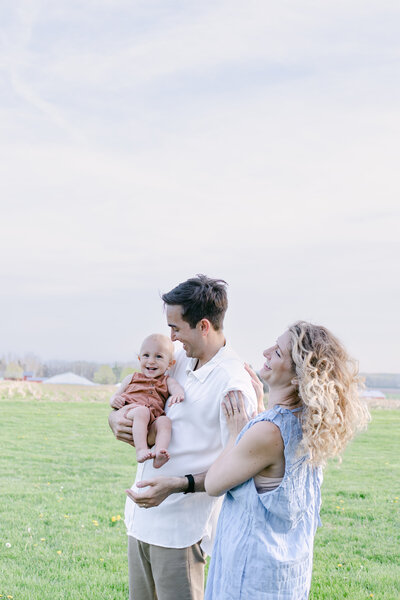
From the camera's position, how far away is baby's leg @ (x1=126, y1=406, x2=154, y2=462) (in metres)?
3.11

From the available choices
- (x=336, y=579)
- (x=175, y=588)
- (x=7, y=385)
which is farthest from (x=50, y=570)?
(x=7, y=385)

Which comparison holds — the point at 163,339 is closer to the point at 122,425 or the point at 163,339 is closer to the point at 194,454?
the point at 122,425

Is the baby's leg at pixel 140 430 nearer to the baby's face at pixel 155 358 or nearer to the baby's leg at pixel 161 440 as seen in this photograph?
the baby's leg at pixel 161 440

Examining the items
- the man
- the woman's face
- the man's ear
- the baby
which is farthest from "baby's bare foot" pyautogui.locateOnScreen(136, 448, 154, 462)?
the woman's face

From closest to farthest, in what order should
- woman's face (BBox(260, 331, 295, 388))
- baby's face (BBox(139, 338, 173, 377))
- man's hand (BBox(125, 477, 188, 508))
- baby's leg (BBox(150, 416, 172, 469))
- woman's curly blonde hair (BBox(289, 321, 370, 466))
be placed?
woman's curly blonde hair (BBox(289, 321, 370, 466)) → woman's face (BBox(260, 331, 295, 388)) → man's hand (BBox(125, 477, 188, 508)) → baby's leg (BBox(150, 416, 172, 469)) → baby's face (BBox(139, 338, 173, 377))

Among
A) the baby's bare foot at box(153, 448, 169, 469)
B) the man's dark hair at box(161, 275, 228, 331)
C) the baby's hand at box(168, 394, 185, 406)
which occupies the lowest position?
the baby's bare foot at box(153, 448, 169, 469)

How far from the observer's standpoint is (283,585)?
2.63 metres

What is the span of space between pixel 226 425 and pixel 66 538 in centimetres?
474

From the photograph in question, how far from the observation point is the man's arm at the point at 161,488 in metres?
2.98

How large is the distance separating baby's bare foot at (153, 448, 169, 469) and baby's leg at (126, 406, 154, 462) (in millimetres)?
31

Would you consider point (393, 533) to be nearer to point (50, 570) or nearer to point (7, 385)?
point (50, 570)

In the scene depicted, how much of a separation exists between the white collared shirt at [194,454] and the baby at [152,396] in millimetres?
83

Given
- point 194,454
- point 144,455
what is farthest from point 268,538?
point 144,455

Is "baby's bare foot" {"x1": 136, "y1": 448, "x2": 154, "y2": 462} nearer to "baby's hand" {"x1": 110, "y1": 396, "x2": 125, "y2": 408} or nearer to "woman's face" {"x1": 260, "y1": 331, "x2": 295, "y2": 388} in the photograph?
"baby's hand" {"x1": 110, "y1": 396, "x2": 125, "y2": 408}
